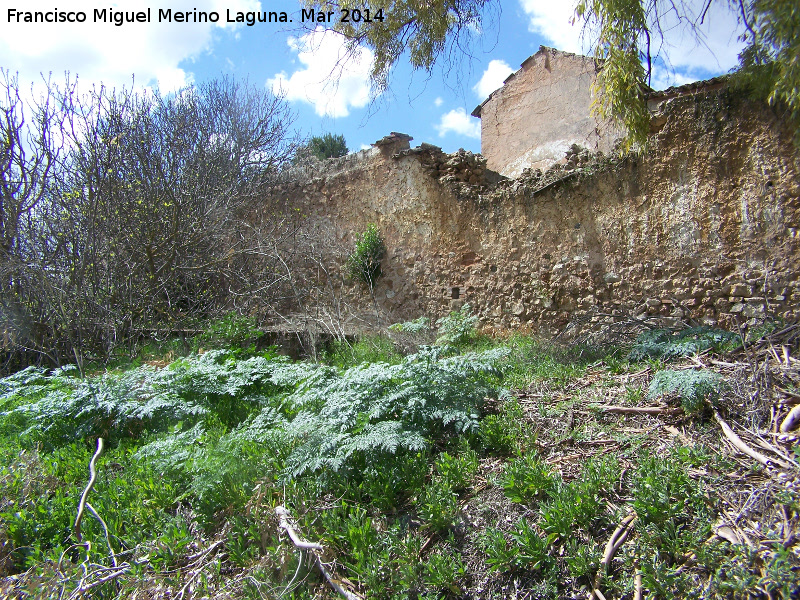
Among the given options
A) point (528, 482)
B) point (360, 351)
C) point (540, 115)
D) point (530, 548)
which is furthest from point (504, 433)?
point (540, 115)

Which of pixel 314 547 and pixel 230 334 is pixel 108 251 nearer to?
pixel 230 334

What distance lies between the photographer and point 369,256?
984cm

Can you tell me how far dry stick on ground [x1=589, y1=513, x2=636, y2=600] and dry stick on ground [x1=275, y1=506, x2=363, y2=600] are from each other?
41.7 inches

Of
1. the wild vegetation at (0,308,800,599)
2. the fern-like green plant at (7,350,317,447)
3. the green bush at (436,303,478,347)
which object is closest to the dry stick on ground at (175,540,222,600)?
the wild vegetation at (0,308,800,599)

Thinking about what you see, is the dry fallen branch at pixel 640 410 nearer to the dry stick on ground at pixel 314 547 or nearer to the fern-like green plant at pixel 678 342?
the fern-like green plant at pixel 678 342

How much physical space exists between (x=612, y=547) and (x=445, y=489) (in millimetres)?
878

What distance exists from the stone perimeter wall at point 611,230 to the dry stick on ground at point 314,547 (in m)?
4.37

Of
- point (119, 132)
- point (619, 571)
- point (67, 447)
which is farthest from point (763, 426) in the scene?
point (119, 132)

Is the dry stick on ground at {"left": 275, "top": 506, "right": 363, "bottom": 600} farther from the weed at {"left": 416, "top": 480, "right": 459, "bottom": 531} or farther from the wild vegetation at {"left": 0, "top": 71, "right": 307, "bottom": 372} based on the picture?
the wild vegetation at {"left": 0, "top": 71, "right": 307, "bottom": 372}

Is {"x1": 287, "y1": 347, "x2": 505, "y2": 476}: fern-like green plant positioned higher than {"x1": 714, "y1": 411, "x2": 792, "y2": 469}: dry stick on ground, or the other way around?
{"x1": 287, "y1": 347, "x2": 505, "y2": 476}: fern-like green plant

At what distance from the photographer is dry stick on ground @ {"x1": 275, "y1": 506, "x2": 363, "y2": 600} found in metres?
2.63

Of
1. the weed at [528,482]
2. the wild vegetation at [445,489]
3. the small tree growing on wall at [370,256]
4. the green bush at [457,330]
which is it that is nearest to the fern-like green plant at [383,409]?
the wild vegetation at [445,489]

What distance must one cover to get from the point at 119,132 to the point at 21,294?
2.80m

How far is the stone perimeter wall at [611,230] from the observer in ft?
18.3
